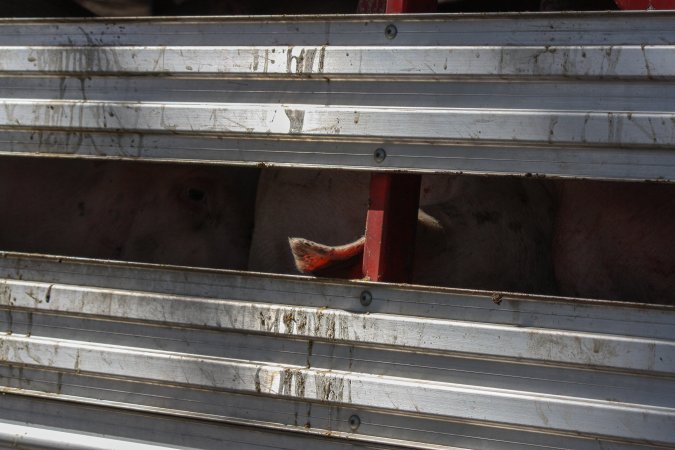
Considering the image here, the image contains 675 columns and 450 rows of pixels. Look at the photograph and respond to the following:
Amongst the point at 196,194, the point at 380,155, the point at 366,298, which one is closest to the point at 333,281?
the point at 366,298

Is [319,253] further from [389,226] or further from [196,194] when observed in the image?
[196,194]

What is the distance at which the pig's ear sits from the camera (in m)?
2.30

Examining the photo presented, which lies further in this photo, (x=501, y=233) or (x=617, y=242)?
(x=501, y=233)

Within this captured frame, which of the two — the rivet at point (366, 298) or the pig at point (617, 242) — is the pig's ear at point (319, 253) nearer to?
the rivet at point (366, 298)

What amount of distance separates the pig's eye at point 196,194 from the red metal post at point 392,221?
2.28ft

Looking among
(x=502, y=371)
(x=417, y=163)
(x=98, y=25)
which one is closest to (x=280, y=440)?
(x=502, y=371)

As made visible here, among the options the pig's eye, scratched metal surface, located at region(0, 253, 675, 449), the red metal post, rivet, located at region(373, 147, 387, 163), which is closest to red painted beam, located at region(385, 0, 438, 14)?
the red metal post

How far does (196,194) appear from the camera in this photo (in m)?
2.75

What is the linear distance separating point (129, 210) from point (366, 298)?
3.26 ft

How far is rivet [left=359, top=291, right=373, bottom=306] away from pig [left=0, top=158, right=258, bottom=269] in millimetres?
638

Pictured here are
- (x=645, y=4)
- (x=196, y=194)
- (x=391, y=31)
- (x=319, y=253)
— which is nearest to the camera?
(x=645, y=4)

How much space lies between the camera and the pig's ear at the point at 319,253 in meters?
2.30

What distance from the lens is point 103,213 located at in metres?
2.80

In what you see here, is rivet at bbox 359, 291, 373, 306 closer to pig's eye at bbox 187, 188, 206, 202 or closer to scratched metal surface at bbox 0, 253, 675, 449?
scratched metal surface at bbox 0, 253, 675, 449
